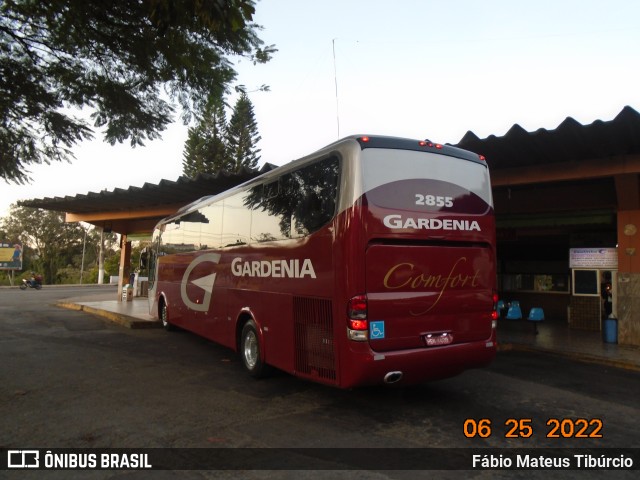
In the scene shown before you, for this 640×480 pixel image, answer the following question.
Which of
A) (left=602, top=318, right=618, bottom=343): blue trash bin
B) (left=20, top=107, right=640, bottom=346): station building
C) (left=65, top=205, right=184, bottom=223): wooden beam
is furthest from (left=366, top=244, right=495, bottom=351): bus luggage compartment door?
(left=65, top=205, right=184, bottom=223): wooden beam

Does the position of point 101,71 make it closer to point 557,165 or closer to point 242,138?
point 557,165

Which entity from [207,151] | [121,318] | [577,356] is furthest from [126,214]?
[207,151]

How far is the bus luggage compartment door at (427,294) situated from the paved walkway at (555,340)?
5.07 meters

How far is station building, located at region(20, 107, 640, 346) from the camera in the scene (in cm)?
948

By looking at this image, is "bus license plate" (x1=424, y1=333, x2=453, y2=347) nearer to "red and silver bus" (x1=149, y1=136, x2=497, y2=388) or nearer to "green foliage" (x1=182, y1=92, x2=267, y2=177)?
"red and silver bus" (x1=149, y1=136, x2=497, y2=388)

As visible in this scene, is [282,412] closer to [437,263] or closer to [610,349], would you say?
[437,263]

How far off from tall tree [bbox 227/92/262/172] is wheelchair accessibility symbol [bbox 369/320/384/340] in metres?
46.6

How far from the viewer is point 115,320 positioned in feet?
48.8

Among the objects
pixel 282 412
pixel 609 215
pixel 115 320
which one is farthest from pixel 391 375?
pixel 115 320

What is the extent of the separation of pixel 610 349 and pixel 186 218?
35.0ft

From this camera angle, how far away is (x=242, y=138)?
51.2 m

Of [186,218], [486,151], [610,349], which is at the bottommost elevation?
[610,349]

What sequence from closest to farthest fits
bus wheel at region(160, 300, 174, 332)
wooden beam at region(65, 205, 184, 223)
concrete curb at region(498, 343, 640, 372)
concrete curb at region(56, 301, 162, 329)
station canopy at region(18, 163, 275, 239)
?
concrete curb at region(498, 343, 640, 372), bus wheel at region(160, 300, 174, 332), concrete curb at region(56, 301, 162, 329), station canopy at region(18, 163, 275, 239), wooden beam at region(65, 205, 184, 223)

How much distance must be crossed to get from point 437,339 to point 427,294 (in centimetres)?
59
